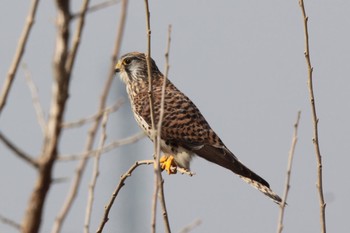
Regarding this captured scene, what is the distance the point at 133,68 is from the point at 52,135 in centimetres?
692

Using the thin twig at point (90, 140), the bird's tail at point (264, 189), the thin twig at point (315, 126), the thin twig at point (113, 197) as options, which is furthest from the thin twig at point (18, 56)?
the bird's tail at point (264, 189)

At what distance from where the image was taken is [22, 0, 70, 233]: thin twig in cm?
142

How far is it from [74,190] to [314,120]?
2.35 meters

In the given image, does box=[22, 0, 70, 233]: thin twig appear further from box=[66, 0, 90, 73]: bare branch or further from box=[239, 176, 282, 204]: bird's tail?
box=[239, 176, 282, 204]: bird's tail

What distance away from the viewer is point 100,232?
3.60 m

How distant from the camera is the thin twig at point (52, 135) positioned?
1422 millimetres

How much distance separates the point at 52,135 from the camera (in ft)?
4.79

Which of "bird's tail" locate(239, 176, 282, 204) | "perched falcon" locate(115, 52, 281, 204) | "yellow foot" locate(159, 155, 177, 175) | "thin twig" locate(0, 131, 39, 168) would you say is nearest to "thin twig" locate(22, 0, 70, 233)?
"thin twig" locate(0, 131, 39, 168)

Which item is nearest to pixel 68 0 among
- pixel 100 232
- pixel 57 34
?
pixel 57 34

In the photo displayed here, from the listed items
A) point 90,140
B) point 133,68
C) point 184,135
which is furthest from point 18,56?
point 133,68

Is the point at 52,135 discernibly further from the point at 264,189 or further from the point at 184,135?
the point at 184,135

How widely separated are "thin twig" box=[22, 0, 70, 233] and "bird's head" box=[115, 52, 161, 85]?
6673mm

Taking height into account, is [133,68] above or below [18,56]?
above

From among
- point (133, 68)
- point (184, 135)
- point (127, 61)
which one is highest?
point (127, 61)
